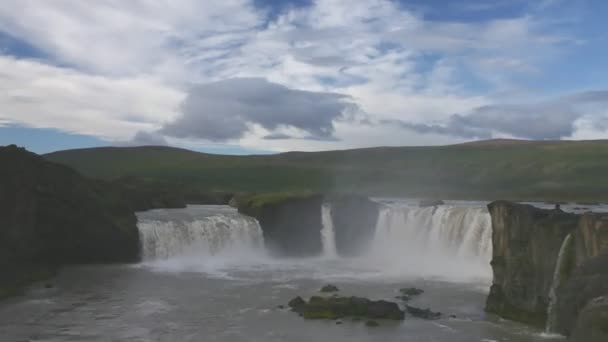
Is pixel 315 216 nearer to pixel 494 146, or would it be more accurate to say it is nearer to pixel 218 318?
pixel 218 318

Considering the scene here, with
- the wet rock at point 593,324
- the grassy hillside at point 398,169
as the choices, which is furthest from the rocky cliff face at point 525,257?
the grassy hillside at point 398,169

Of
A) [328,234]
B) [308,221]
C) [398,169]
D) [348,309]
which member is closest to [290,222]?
[308,221]

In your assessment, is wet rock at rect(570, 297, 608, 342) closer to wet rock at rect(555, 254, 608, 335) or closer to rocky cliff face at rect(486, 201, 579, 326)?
wet rock at rect(555, 254, 608, 335)

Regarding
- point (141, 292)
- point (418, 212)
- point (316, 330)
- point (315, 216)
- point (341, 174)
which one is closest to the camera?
point (316, 330)

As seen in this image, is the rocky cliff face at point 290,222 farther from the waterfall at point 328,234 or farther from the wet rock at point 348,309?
the wet rock at point 348,309

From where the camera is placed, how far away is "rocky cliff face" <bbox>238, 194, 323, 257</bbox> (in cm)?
5888

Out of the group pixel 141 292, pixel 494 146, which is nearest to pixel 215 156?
pixel 494 146

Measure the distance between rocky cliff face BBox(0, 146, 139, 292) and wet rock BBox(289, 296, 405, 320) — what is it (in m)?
21.8

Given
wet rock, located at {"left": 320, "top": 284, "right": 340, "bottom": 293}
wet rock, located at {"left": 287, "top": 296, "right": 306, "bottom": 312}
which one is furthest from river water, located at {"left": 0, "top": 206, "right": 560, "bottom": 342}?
wet rock, located at {"left": 287, "top": 296, "right": 306, "bottom": 312}

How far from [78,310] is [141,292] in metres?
5.36

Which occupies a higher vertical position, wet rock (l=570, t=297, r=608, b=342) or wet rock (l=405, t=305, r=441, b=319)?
wet rock (l=570, t=297, r=608, b=342)

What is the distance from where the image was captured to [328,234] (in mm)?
61250

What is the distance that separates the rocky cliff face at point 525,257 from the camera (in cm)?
3017

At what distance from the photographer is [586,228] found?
87.4ft
